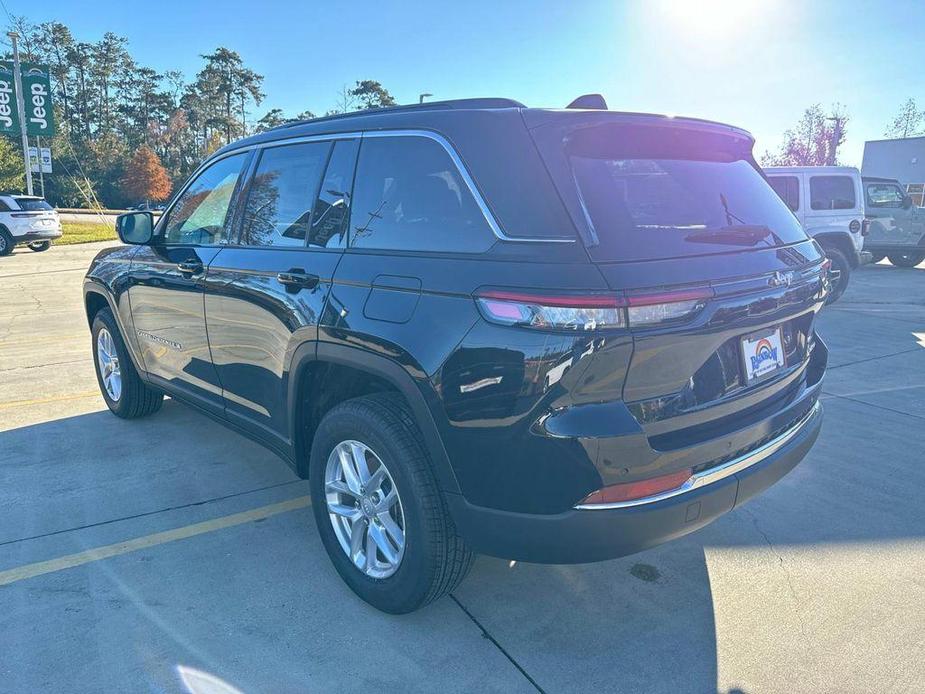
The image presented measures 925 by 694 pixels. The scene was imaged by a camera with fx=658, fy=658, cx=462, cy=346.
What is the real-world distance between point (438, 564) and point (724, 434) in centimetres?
110

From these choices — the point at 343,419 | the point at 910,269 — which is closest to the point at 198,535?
the point at 343,419

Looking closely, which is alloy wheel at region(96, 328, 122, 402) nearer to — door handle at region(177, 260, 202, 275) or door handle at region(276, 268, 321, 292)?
door handle at region(177, 260, 202, 275)

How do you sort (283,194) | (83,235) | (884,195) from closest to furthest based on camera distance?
(283,194) < (884,195) < (83,235)

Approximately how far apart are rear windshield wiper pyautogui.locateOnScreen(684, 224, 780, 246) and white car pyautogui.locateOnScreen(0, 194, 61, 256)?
2042 cm

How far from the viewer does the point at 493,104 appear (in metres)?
2.43

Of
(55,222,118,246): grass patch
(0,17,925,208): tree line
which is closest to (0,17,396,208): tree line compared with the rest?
(0,17,925,208): tree line

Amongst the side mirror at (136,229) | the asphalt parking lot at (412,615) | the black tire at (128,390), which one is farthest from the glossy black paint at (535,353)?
the black tire at (128,390)

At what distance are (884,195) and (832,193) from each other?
20.0ft

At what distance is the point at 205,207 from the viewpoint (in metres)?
3.77

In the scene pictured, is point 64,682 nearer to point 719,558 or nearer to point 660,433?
point 660,433

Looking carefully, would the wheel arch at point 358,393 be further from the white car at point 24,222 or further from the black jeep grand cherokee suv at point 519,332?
Result: the white car at point 24,222

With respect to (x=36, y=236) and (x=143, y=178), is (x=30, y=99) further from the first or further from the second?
(x=143, y=178)

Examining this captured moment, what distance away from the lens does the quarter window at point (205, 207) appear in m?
3.56

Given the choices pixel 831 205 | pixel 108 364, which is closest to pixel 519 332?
pixel 108 364
